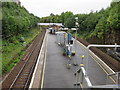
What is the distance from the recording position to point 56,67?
14.6 metres

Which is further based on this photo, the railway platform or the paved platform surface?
the paved platform surface

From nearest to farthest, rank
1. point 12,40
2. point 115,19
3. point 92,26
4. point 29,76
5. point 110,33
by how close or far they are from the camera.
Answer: point 29,76 < point 115,19 < point 110,33 < point 12,40 < point 92,26

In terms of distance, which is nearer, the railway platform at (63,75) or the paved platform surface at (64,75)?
the railway platform at (63,75)

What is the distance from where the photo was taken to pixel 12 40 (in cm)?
2681

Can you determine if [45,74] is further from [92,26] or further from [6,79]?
[92,26]

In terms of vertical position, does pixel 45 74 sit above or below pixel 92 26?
below

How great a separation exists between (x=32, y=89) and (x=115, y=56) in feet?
35.1

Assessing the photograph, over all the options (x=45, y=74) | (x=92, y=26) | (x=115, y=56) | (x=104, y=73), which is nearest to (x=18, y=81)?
(x=45, y=74)

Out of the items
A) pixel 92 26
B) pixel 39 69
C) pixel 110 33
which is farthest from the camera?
pixel 92 26

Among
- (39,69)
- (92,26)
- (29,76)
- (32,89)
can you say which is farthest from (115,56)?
(92,26)

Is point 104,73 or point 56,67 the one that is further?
point 56,67

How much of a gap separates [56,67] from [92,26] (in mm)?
25317

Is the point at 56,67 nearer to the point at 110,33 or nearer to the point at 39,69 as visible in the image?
the point at 39,69

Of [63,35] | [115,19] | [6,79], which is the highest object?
[115,19]
